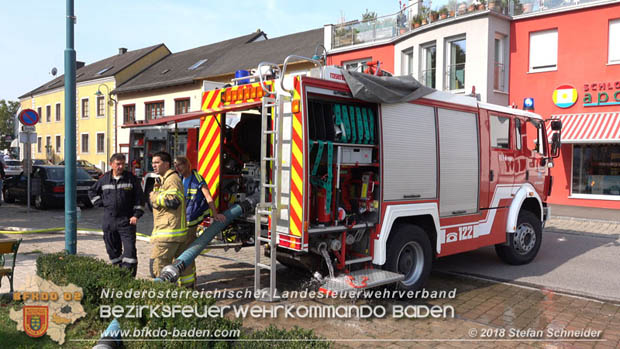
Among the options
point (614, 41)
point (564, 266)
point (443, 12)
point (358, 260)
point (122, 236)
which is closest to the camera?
point (358, 260)

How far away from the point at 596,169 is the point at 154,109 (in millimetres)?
28359

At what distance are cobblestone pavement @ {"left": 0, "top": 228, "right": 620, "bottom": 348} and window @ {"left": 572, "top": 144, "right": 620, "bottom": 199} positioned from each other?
1357 cm

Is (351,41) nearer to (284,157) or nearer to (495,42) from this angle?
(495,42)

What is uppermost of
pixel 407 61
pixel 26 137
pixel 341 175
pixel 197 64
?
pixel 197 64

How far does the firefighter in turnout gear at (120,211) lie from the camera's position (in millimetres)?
5910

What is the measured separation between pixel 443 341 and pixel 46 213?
14.1m

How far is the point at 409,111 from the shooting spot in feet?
19.6

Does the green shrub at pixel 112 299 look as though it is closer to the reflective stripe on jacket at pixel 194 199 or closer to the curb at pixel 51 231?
the reflective stripe on jacket at pixel 194 199

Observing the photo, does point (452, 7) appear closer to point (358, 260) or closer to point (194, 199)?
point (358, 260)

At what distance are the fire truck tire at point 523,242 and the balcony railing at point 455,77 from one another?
1204cm

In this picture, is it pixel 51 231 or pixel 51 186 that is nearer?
pixel 51 231

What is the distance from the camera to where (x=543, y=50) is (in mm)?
18500

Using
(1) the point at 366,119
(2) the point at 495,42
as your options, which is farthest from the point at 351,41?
(1) the point at 366,119

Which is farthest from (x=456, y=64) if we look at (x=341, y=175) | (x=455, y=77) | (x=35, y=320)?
(x=35, y=320)
